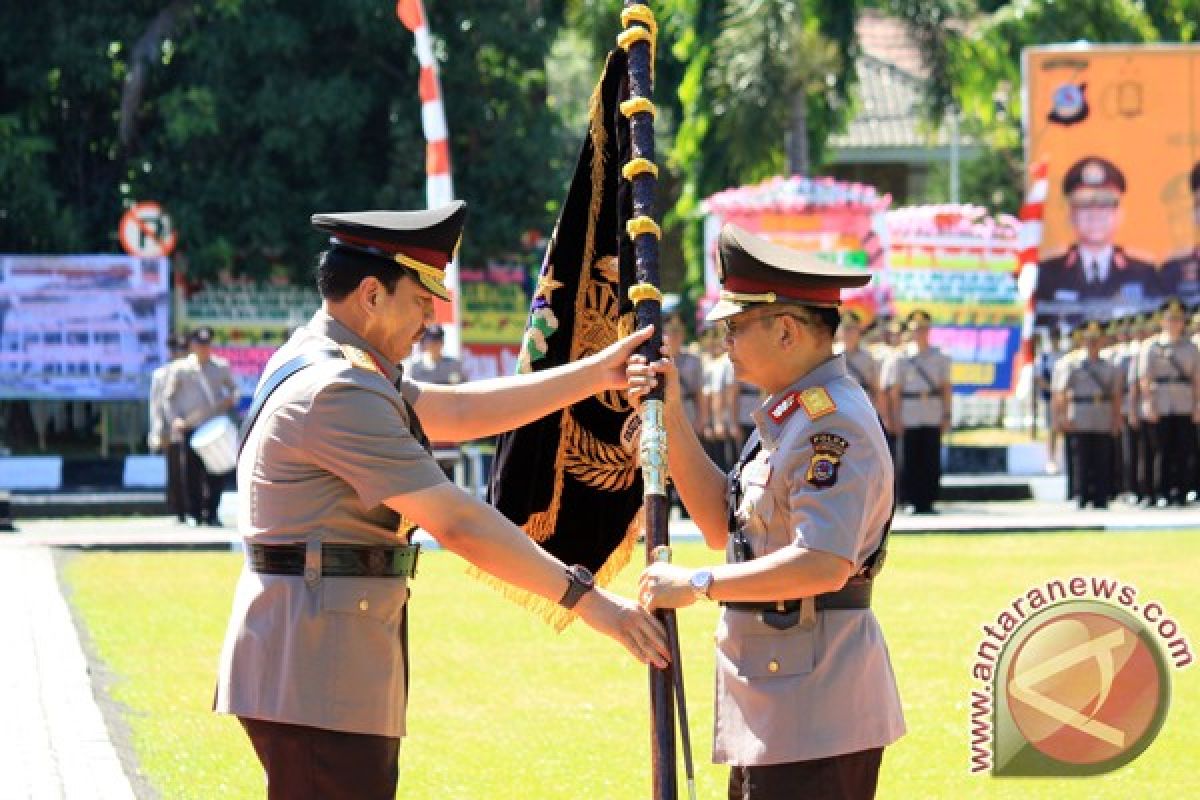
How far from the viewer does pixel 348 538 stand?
17.7ft

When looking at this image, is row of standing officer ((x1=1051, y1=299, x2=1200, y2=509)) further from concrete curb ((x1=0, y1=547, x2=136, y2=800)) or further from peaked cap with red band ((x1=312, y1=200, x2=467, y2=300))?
peaked cap with red band ((x1=312, y1=200, x2=467, y2=300))

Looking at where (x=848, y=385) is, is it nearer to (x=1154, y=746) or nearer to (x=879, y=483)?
(x=879, y=483)

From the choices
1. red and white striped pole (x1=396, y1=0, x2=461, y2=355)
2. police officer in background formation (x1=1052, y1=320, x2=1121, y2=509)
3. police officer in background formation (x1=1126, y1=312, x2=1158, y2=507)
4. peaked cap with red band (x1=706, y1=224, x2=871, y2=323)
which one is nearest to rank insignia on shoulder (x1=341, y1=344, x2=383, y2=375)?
peaked cap with red band (x1=706, y1=224, x2=871, y2=323)

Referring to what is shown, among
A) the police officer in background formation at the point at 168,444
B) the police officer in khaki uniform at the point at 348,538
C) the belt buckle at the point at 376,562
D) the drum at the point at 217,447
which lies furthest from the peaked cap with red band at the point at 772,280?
the police officer in background formation at the point at 168,444

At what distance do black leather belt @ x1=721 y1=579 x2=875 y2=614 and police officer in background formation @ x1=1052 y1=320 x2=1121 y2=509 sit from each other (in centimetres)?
2067

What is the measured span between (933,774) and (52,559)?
10828 mm

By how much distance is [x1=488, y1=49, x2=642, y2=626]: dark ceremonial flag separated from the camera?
683cm

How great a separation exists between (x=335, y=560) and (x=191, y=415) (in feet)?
62.4

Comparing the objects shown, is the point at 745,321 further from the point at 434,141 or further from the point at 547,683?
the point at 434,141

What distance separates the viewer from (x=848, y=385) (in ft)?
18.2

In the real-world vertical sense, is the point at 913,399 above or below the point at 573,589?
below

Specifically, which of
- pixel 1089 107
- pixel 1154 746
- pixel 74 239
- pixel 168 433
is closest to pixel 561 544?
pixel 1154 746

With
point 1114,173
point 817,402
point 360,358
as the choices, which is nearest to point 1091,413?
point 1114,173

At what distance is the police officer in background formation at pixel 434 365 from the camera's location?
2227 cm
